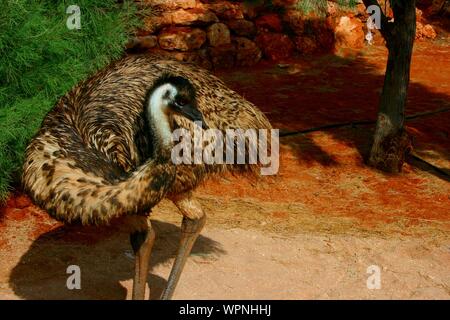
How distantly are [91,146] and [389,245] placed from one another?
3.08 m

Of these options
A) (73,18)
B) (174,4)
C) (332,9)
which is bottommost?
(332,9)

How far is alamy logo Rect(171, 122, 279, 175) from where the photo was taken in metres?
4.63

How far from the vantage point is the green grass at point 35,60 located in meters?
7.07

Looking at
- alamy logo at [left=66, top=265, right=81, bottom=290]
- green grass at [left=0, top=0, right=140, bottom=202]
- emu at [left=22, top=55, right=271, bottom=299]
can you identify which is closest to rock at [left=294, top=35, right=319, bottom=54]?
green grass at [left=0, top=0, right=140, bottom=202]

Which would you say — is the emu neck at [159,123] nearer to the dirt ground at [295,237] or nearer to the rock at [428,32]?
the dirt ground at [295,237]

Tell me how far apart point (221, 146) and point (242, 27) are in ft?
26.9

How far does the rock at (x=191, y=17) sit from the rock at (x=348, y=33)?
3.02 m

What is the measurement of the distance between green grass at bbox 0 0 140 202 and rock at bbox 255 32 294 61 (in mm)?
5397

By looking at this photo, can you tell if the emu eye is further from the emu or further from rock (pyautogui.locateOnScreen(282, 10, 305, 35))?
rock (pyautogui.locateOnScreen(282, 10, 305, 35))

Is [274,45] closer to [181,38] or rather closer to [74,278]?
[181,38]

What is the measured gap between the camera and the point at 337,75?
12828 millimetres

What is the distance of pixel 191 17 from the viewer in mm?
12461

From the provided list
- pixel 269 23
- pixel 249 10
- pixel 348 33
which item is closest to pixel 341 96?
pixel 269 23

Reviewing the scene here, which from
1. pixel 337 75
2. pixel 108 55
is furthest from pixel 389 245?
pixel 337 75
